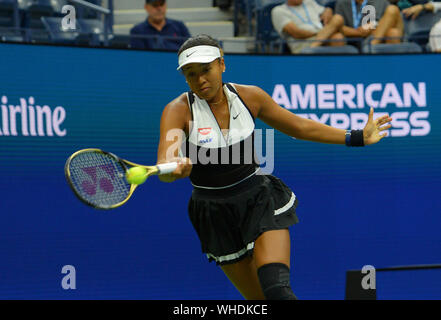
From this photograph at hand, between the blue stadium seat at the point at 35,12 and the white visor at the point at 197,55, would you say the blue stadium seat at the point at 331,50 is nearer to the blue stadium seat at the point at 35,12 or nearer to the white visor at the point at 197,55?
the blue stadium seat at the point at 35,12

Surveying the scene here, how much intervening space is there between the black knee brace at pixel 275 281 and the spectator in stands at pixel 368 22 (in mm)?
3610

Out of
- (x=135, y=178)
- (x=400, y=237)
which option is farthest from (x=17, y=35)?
(x=400, y=237)

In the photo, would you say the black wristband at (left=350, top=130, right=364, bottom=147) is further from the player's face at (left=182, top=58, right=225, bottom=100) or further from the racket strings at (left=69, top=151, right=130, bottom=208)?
the racket strings at (left=69, top=151, right=130, bottom=208)

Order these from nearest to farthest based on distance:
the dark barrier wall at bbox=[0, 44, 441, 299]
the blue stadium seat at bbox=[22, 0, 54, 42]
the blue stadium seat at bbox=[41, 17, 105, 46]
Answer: the dark barrier wall at bbox=[0, 44, 441, 299]
the blue stadium seat at bbox=[41, 17, 105, 46]
the blue stadium seat at bbox=[22, 0, 54, 42]

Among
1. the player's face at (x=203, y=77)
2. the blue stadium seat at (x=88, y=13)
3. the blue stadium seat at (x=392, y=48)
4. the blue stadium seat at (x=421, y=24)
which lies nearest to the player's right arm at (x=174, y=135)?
the player's face at (x=203, y=77)

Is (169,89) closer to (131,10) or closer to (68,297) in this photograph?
(68,297)

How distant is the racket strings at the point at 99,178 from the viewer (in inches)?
133

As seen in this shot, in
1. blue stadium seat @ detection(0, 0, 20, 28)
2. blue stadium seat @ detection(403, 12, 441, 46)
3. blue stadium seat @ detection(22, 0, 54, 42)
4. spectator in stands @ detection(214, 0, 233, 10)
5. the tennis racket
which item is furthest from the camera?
spectator in stands @ detection(214, 0, 233, 10)

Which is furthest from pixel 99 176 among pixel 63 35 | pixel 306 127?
pixel 63 35

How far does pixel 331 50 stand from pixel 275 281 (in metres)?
3.26

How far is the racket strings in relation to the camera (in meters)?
3.38

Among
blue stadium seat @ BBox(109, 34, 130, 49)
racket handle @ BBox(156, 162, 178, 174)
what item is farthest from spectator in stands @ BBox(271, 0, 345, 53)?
racket handle @ BBox(156, 162, 178, 174)

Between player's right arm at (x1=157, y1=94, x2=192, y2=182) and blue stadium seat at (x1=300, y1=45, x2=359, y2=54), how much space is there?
2583mm
